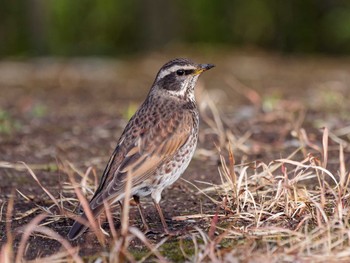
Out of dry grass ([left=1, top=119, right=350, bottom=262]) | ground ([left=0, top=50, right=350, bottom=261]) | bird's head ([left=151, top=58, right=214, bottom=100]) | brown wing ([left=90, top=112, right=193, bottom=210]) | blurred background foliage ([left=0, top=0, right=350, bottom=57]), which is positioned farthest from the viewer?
blurred background foliage ([left=0, top=0, right=350, bottom=57])

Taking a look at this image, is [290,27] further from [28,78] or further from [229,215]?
[229,215]

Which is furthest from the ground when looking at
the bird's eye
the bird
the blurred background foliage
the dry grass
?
the blurred background foliage

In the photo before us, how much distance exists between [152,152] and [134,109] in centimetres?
416

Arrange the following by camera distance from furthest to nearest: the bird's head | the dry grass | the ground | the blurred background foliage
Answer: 1. the blurred background foliage
2. the bird's head
3. the ground
4. the dry grass

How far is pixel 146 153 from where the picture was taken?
6.31 meters

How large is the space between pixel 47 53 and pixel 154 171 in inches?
595

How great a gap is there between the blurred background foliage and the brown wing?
14623 mm

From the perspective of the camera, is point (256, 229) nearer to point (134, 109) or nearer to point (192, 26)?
point (134, 109)

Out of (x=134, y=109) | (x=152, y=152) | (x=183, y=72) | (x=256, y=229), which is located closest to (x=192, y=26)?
(x=134, y=109)

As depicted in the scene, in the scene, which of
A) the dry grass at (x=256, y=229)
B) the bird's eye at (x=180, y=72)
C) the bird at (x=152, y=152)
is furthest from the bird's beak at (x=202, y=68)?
the dry grass at (x=256, y=229)

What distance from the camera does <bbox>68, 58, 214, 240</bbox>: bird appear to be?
603 centimetres

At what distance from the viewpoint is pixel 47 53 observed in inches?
826

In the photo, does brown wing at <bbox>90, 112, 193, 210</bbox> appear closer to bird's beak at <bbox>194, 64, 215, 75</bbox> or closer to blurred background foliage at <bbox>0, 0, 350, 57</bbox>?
bird's beak at <bbox>194, 64, 215, 75</bbox>

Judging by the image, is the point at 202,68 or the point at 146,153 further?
the point at 202,68
